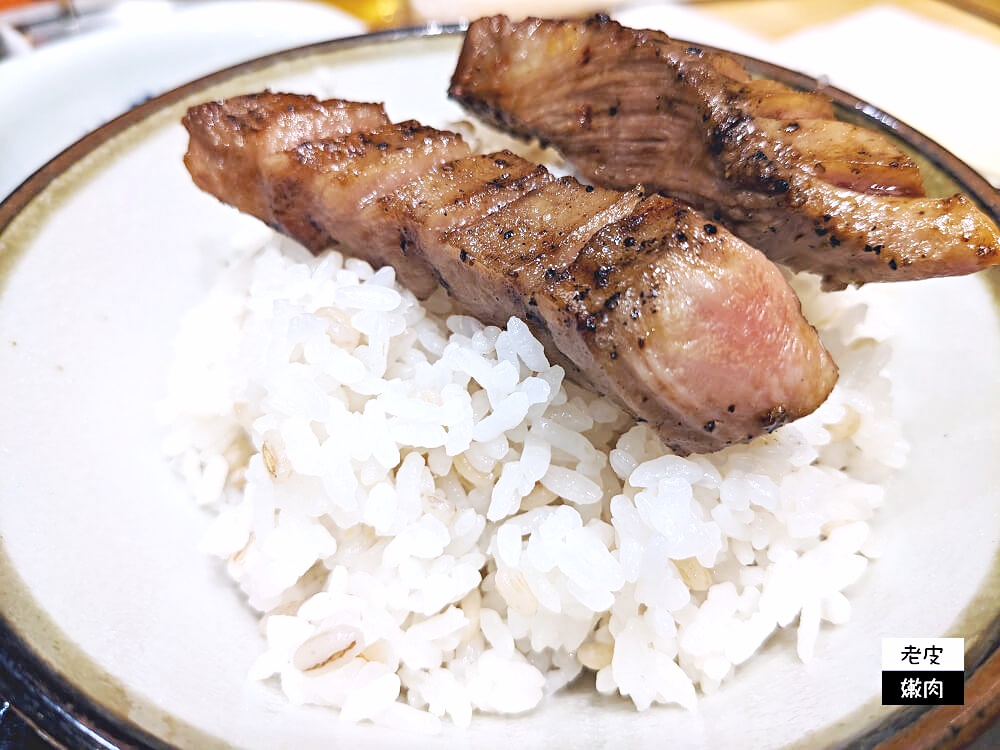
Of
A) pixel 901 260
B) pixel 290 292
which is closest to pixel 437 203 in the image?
pixel 290 292

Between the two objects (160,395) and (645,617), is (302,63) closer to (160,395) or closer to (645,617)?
(160,395)

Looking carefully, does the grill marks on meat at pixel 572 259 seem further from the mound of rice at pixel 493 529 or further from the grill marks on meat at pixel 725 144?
the grill marks on meat at pixel 725 144

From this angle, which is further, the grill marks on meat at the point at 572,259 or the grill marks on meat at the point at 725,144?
the grill marks on meat at the point at 725,144

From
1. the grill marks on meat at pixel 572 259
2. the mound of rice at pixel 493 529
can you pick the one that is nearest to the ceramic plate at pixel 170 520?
the mound of rice at pixel 493 529

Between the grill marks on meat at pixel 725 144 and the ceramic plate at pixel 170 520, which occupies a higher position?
the grill marks on meat at pixel 725 144


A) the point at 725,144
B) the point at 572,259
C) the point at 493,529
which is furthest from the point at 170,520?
the point at 725,144

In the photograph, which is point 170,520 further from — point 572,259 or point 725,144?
point 725,144
